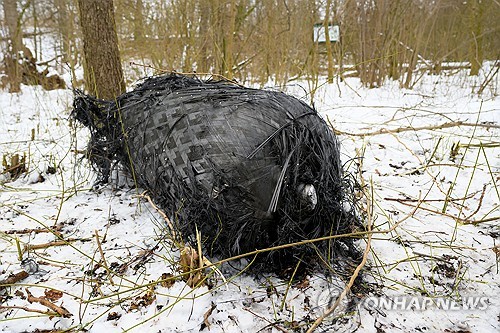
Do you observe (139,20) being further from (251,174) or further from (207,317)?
(207,317)

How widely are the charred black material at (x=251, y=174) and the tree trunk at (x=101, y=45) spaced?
1418 millimetres

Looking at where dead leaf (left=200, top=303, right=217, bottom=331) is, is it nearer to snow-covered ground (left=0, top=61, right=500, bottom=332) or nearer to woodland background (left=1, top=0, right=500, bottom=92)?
snow-covered ground (left=0, top=61, right=500, bottom=332)

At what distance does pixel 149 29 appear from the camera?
483 centimetres

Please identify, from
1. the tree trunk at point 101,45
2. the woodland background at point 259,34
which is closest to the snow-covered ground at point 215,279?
the tree trunk at point 101,45

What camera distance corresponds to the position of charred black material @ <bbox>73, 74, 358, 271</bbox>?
3.74ft

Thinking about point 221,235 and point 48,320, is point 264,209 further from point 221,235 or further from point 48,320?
point 48,320

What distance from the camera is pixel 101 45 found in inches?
102

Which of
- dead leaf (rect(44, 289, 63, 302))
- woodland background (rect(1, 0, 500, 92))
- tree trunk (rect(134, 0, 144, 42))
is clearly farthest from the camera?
tree trunk (rect(134, 0, 144, 42))

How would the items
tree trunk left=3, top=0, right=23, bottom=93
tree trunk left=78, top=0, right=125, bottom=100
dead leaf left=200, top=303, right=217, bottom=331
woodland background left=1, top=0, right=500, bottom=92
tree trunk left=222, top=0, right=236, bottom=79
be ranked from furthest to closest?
tree trunk left=3, top=0, right=23, bottom=93 < woodland background left=1, top=0, right=500, bottom=92 < tree trunk left=222, top=0, right=236, bottom=79 < tree trunk left=78, top=0, right=125, bottom=100 < dead leaf left=200, top=303, right=217, bottom=331

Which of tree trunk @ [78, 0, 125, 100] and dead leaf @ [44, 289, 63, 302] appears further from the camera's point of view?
tree trunk @ [78, 0, 125, 100]

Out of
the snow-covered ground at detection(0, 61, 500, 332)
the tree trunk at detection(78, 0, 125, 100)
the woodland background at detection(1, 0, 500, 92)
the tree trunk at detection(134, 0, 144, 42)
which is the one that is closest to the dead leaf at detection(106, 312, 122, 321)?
the snow-covered ground at detection(0, 61, 500, 332)

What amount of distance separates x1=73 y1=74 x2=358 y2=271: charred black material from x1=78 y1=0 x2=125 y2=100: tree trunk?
1.42m

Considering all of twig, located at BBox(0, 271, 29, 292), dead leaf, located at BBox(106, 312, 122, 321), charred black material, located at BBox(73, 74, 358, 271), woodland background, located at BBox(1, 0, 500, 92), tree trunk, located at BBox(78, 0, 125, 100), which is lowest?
dead leaf, located at BBox(106, 312, 122, 321)

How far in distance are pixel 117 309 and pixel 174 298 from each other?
7.1 inches
